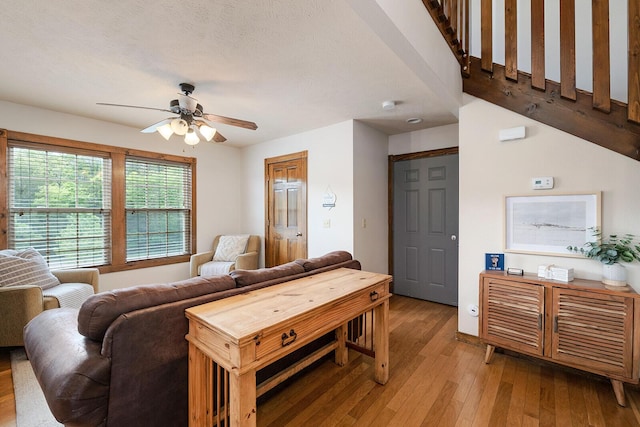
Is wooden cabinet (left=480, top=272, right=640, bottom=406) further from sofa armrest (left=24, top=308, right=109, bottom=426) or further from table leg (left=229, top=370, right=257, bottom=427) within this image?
sofa armrest (left=24, top=308, right=109, bottom=426)

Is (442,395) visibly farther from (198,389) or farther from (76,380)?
(76,380)

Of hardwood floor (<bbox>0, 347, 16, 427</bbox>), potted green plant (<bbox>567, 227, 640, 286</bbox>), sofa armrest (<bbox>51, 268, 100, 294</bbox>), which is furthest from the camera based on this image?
sofa armrest (<bbox>51, 268, 100, 294</bbox>)

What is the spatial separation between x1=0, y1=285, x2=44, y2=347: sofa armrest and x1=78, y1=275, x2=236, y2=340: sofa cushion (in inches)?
66.0

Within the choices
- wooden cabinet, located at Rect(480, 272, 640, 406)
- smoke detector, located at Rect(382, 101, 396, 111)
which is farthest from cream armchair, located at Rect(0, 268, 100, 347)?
wooden cabinet, located at Rect(480, 272, 640, 406)

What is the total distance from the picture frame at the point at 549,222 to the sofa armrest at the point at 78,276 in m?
4.29

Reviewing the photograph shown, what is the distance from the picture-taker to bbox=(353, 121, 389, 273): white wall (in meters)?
3.55

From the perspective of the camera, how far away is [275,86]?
2.56 metres

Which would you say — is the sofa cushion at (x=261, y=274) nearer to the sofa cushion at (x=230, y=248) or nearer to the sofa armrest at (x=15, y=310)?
the sofa armrest at (x=15, y=310)

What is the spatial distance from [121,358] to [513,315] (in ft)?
8.70

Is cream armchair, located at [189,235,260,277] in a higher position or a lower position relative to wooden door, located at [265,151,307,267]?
lower

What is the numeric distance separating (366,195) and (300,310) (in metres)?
2.50

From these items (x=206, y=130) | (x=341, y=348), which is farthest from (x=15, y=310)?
(x=341, y=348)

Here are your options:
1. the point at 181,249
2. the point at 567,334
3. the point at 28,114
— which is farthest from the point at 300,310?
the point at 28,114

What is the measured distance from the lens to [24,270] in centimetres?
262
